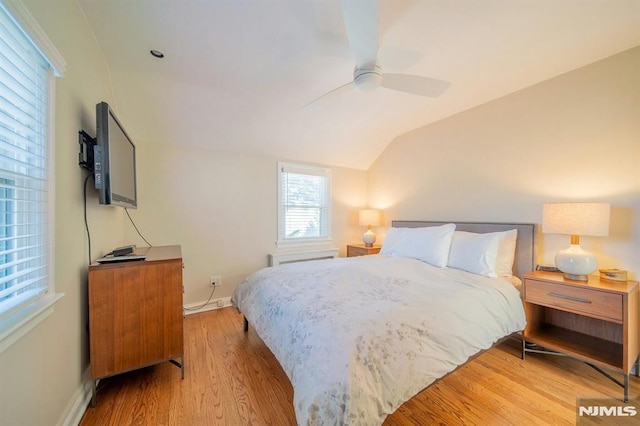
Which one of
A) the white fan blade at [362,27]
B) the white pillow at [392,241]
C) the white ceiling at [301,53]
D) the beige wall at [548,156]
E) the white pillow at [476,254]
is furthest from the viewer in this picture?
the white pillow at [392,241]

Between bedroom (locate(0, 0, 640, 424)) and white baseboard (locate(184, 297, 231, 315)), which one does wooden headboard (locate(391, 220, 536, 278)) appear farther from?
white baseboard (locate(184, 297, 231, 315))

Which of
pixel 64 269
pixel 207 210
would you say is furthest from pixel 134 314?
pixel 207 210

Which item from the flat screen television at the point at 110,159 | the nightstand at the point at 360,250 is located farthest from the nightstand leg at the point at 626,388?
the flat screen television at the point at 110,159

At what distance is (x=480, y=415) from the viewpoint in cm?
148

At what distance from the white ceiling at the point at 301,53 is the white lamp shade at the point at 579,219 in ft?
4.06

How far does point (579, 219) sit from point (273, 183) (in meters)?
3.16

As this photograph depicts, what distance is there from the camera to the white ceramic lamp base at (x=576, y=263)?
1.87 meters

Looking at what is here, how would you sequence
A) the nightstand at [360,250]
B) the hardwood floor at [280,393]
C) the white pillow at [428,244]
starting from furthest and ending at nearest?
the nightstand at [360,250] < the white pillow at [428,244] < the hardwood floor at [280,393]

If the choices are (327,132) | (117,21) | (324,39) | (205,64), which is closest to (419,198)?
(327,132)

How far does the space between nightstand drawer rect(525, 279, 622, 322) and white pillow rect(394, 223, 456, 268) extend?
2.35 feet

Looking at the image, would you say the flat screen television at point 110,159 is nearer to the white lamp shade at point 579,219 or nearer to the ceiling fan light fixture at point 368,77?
the ceiling fan light fixture at point 368,77

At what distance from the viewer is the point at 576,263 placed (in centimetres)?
190

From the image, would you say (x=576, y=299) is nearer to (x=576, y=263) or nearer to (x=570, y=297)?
(x=570, y=297)

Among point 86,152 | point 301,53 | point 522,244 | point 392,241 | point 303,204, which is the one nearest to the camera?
point 86,152
